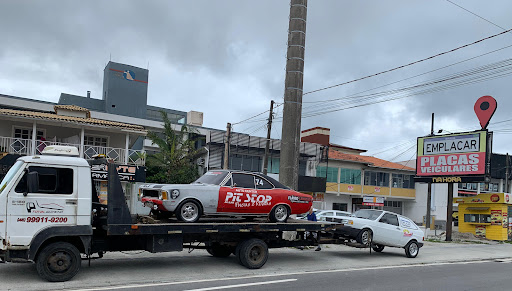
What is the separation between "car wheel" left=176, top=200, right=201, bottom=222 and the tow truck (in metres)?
0.31

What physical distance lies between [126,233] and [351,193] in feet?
120

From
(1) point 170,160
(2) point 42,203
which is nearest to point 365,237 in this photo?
(2) point 42,203

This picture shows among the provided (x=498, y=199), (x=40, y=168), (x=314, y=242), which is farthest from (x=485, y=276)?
(x=498, y=199)

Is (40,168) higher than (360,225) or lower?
higher

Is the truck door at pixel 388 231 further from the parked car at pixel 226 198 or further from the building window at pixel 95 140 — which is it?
the building window at pixel 95 140

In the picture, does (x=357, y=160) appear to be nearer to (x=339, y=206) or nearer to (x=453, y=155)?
(x=339, y=206)

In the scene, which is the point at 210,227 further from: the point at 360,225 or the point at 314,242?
the point at 360,225

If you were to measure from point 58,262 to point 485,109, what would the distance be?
2391cm

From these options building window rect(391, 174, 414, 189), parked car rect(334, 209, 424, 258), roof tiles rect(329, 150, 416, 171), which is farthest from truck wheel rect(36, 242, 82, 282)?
building window rect(391, 174, 414, 189)

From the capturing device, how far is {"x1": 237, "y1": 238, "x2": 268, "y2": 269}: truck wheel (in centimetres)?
1102

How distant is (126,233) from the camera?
9.27 metres

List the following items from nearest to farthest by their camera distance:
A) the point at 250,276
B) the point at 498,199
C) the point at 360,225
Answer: the point at 250,276 → the point at 360,225 → the point at 498,199

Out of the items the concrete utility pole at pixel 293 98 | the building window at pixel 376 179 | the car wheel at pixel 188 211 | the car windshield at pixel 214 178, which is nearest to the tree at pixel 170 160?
the concrete utility pole at pixel 293 98

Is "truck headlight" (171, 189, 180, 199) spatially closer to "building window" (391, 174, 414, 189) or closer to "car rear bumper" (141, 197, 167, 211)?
"car rear bumper" (141, 197, 167, 211)
